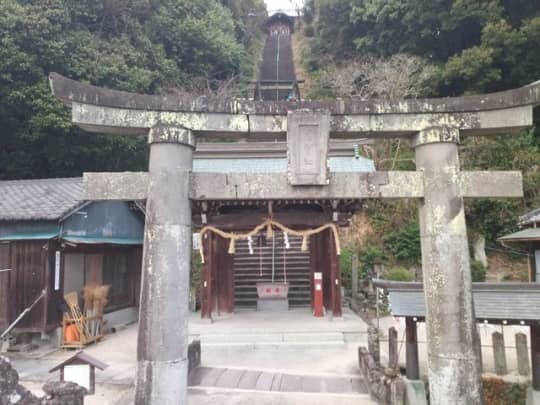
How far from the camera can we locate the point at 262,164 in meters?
15.1

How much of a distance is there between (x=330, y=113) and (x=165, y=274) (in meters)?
3.11

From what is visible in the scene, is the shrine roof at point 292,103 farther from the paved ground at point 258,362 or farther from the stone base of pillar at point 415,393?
the paved ground at point 258,362

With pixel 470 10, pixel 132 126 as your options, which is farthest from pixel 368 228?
pixel 132 126

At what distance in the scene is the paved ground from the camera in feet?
23.6

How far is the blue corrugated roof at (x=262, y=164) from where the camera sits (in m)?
14.1

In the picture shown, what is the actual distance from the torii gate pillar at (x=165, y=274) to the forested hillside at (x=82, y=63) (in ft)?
42.9

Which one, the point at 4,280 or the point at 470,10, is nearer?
the point at 4,280

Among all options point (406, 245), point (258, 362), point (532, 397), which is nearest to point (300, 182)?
point (258, 362)

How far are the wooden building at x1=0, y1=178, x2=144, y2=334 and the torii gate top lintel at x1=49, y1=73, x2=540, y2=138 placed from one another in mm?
6675

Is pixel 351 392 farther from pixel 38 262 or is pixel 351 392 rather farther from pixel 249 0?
pixel 249 0

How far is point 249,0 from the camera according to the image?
4312 centimetres

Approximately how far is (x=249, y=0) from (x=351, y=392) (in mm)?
44351

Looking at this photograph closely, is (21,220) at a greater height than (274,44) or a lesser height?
lesser

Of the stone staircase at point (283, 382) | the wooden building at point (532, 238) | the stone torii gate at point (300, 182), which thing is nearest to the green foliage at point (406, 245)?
the wooden building at point (532, 238)
